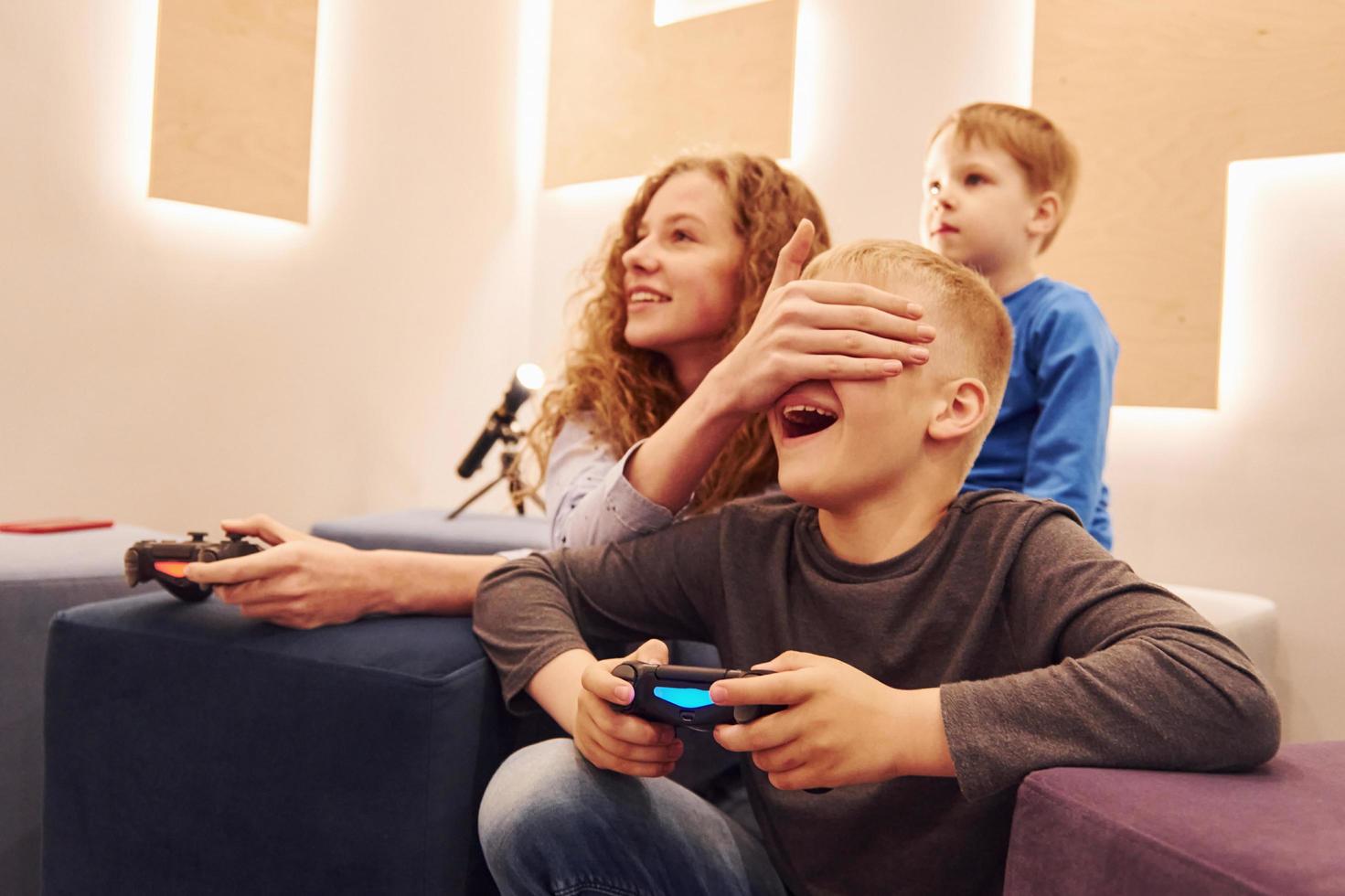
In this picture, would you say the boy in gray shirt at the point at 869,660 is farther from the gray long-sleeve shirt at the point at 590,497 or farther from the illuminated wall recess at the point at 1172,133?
the illuminated wall recess at the point at 1172,133

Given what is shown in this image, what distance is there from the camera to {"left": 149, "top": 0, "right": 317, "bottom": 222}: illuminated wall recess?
250 cm

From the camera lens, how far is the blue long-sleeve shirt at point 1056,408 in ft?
5.43

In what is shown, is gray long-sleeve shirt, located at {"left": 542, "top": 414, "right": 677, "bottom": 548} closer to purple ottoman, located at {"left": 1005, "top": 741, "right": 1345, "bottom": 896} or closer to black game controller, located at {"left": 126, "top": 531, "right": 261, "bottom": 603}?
black game controller, located at {"left": 126, "top": 531, "right": 261, "bottom": 603}

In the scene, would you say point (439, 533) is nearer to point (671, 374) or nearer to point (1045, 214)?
point (671, 374)

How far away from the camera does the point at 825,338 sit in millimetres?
925

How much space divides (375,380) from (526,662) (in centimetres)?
224

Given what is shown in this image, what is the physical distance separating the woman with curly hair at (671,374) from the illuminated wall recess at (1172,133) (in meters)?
1.02

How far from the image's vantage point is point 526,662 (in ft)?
3.20

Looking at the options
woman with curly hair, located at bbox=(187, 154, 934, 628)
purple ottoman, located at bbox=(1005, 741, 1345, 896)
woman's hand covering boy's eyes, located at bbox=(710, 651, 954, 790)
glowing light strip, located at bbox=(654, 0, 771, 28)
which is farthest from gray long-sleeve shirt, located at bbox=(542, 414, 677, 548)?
glowing light strip, located at bbox=(654, 0, 771, 28)

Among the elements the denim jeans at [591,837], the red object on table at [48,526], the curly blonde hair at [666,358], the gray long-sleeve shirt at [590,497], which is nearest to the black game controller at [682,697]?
the denim jeans at [591,837]

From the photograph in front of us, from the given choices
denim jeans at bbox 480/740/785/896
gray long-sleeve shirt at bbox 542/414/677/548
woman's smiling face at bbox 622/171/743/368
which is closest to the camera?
denim jeans at bbox 480/740/785/896

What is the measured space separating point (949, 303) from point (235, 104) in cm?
226

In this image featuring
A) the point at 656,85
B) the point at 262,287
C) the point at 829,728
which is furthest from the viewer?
the point at 656,85

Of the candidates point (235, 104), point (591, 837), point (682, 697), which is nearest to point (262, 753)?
point (591, 837)
